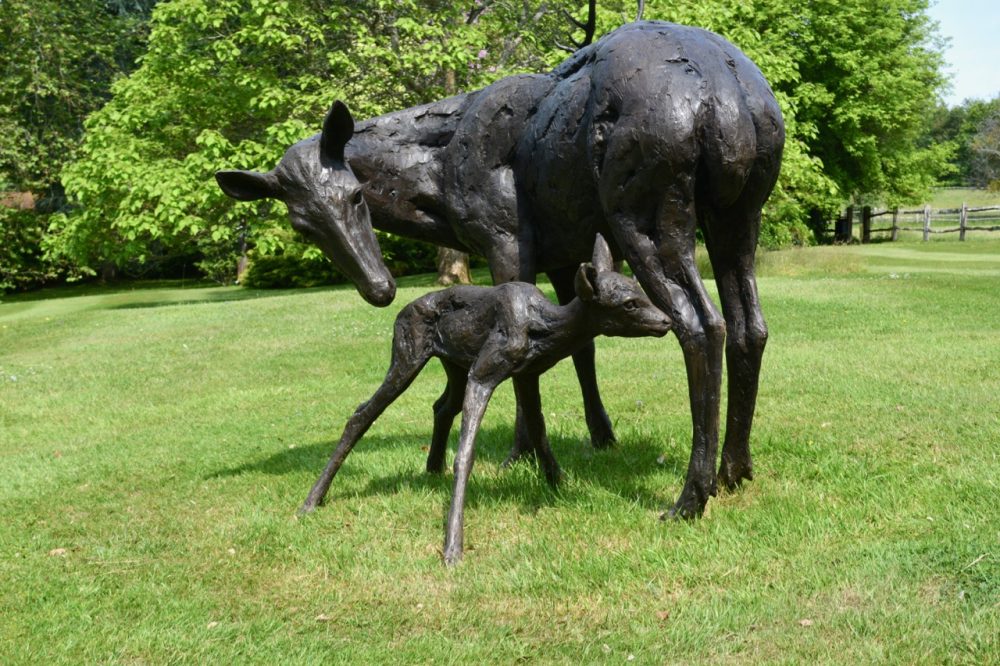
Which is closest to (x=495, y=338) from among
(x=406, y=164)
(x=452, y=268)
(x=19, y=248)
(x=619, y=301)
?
(x=619, y=301)

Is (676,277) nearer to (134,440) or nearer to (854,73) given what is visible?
(134,440)

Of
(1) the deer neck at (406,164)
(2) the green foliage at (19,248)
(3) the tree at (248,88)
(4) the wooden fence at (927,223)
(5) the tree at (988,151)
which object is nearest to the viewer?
(1) the deer neck at (406,164)

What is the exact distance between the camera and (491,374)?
5258 millimetres

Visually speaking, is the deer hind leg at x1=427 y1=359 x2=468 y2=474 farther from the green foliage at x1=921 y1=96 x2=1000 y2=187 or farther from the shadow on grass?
the green foliage at x1=921 y1=96 x2=1000 y2=187

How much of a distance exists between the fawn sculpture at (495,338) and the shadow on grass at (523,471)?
277 millimetres

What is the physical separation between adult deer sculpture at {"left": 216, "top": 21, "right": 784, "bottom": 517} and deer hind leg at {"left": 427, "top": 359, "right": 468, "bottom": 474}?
0.67 metres

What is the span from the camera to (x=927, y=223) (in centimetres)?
4191

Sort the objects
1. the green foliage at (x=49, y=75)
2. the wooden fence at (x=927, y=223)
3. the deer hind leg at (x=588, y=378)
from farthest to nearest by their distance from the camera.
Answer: the wooden fence at (x=927, y=223) → the green foliage at (x=49, y=75) → the deer hind leg at (x=588, y=378)

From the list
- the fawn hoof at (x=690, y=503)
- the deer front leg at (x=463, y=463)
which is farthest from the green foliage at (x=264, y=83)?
the fawn hoof at (x=690, y=503)

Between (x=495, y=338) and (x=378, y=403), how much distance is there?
3.30ft

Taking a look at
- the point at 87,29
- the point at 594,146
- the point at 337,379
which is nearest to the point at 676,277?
the point at 594,146

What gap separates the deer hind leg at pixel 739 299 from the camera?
17.7 ft

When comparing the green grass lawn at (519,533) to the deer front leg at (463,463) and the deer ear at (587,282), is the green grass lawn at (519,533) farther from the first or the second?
the deer ear at (587,282)

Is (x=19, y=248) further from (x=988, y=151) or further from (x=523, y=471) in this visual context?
(x=988, y=151)
